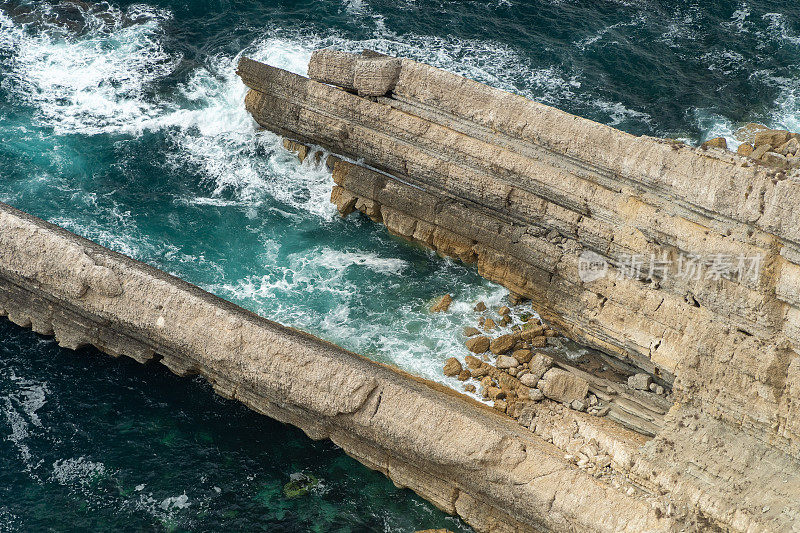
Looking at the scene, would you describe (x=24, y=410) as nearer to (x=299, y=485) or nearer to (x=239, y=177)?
(x=299, y=485)

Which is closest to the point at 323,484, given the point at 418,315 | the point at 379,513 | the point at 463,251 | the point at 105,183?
the point at 379,513

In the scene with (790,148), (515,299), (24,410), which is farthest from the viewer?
(790,148)

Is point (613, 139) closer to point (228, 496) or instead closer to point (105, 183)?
point (228, 496)

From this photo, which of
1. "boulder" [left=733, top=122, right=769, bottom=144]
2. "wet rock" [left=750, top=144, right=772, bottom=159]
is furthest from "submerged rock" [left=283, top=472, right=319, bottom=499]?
"boulder" [left=733, top=122, right=769, bottom=144]

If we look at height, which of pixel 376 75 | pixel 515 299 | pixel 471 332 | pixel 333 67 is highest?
pixel 376 75

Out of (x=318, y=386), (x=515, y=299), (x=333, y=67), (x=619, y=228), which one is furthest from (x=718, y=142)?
(x=318, y=386)

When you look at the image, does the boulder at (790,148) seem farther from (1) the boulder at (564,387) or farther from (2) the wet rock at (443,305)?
(2) the wet rock at (443,305)
